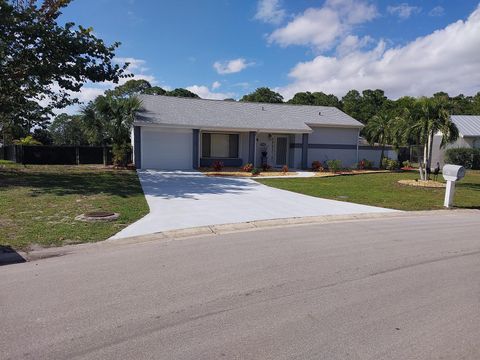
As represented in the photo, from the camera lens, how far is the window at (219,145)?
24.3 metres

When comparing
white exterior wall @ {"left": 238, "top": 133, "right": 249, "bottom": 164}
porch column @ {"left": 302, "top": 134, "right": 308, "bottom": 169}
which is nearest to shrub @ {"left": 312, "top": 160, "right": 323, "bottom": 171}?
porch column @ {"left": 302, "top": 134, "right": 308, "bottom": 169}

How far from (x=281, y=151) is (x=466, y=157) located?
1463 cm

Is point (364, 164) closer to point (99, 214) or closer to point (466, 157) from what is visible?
point (466, 157)

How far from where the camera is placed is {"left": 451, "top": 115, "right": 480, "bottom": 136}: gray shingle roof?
3074 centimetres

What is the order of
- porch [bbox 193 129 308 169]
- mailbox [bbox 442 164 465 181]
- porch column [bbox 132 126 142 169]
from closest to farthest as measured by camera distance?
1. mailbox [bbox 442 164 465 181]
2. porch column [bbox 132 126 142 169]
3. porch [bbox 193 129 308 169]

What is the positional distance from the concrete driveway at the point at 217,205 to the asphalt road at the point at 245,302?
72.6 inches

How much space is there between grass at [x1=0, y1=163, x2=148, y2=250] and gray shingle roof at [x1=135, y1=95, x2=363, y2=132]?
718 centimetres

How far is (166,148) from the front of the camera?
2245 centimetres

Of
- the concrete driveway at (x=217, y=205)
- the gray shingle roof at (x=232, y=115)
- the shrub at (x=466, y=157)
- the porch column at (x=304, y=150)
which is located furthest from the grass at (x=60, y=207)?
the shrub at (x=466, y=157)

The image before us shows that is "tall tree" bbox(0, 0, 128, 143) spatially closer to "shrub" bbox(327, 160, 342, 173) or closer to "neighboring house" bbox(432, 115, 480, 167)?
"shrub" bbox(327, 160, 342, 173)

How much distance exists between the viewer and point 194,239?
7559mm

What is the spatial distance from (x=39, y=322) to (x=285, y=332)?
7.89 feet

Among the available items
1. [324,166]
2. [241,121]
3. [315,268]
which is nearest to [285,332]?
[315,268]

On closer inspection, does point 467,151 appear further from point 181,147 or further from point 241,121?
point 181,147
